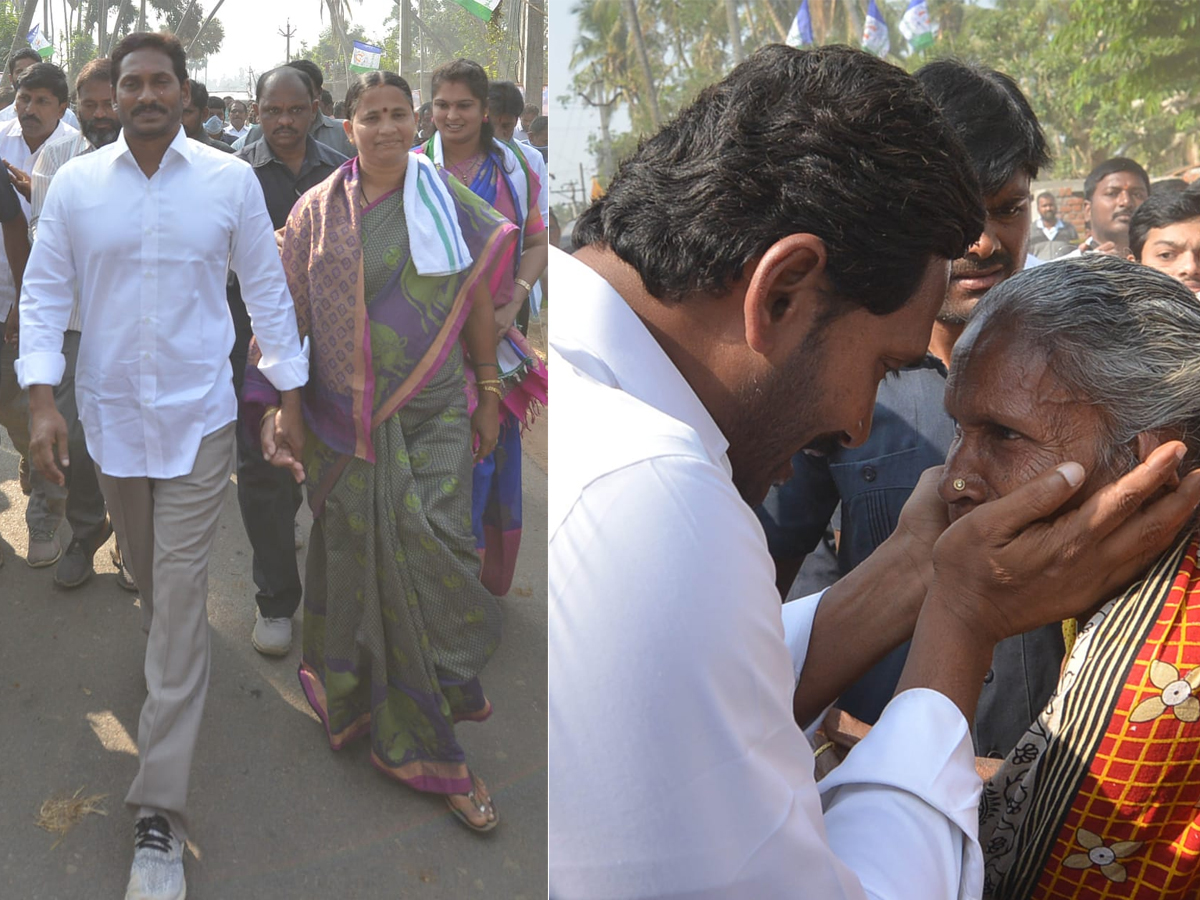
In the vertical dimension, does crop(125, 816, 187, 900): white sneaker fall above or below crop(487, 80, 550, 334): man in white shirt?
below

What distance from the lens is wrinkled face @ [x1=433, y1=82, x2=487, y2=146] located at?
1.34 meters

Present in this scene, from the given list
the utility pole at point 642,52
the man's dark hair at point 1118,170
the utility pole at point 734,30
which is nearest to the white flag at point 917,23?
the man's dark hair at point 1118,170

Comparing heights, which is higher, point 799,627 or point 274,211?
point 274,211

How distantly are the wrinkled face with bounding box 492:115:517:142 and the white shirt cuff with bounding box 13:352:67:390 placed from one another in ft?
1.94

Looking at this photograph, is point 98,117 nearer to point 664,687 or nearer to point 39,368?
point 39,368

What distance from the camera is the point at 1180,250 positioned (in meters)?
3.17

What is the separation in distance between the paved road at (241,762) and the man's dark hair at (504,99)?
413 millimetres

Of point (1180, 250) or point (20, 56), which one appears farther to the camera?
point (1180, 250)

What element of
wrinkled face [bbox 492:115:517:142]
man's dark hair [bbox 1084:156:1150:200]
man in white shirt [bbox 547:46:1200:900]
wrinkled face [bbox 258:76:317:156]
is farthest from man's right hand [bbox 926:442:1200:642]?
man's dark hair [bbox 1084:156:1150:200]

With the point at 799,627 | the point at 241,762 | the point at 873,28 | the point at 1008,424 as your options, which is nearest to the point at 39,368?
the point at 241,762

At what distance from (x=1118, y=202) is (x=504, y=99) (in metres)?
4.98

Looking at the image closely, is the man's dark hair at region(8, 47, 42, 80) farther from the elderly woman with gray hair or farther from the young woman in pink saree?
the elderly woman with gray hair

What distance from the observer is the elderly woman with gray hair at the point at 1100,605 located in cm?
118

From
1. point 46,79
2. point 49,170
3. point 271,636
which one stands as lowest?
point 271,636
